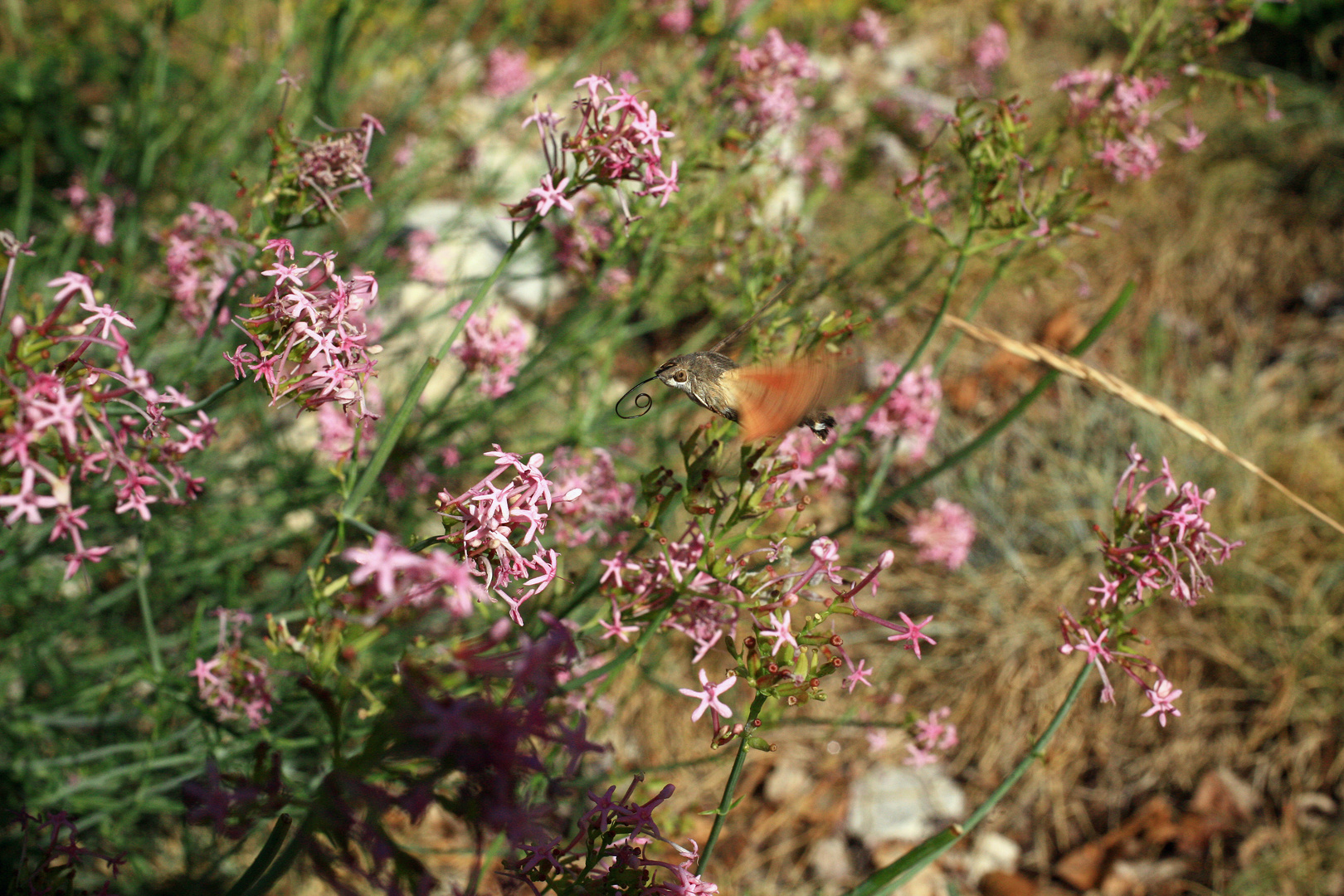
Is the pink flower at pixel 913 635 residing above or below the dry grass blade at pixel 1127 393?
below

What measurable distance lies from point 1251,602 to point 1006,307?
8.98 ft

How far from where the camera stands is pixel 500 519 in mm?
1349

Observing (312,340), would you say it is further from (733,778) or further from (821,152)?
(821,152)

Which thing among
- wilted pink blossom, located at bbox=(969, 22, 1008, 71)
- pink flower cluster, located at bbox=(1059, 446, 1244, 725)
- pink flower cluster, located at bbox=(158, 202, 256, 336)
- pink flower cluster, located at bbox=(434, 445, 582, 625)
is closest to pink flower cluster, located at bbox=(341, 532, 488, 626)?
pink flower cluster, located at bbox=(434, 445, 582, 625)

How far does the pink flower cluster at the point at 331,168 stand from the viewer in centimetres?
175

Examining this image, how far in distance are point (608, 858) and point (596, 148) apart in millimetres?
1188

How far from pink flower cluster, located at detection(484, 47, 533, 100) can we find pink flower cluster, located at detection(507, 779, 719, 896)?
4230 mm

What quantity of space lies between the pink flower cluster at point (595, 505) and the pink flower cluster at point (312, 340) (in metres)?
0.81

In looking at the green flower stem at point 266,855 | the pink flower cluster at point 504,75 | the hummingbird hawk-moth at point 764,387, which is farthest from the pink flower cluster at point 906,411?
the pink flower cluster at point 504,75

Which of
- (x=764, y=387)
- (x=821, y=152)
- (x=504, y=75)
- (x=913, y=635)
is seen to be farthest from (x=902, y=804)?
(x=504, y=75)

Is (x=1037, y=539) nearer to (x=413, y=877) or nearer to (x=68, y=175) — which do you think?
(x=413, y=877)

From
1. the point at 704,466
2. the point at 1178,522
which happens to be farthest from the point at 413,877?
the point at 1178,522

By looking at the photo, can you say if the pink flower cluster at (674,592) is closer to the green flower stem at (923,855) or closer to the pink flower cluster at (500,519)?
the pink flower cluster at (500,519)

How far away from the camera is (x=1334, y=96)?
24.8 feet
